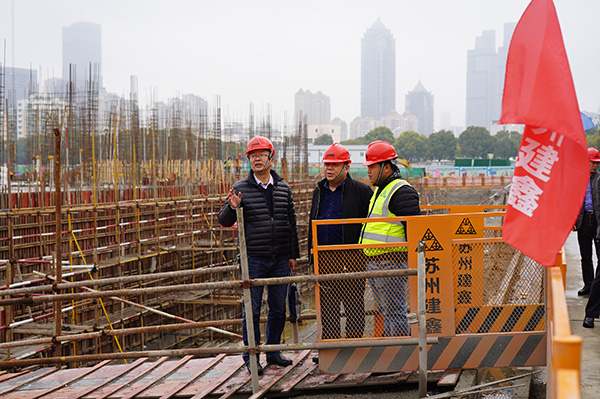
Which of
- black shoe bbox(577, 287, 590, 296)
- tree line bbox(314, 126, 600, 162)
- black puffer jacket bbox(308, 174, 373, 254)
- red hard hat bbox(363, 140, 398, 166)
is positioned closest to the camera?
red hard hat bbox(363, 140, 398, 166)

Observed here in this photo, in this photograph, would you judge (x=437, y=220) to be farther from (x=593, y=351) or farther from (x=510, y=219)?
(x=593, y=351)

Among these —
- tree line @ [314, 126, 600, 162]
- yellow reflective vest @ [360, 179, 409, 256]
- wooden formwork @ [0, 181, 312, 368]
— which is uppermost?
tree line @ [314, 126, 600, 162]

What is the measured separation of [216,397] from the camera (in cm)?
448

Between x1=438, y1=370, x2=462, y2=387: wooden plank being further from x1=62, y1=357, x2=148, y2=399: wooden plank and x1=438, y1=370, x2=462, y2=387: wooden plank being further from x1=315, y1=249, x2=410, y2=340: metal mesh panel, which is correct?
x1=62, y1=357, x2=148, y2=399: wooden plank

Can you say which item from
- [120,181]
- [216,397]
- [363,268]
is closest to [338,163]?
[363,268]

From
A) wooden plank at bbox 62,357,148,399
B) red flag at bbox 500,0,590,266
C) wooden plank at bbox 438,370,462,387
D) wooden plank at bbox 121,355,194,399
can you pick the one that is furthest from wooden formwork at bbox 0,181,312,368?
red flag at bbox 500,0,590,266

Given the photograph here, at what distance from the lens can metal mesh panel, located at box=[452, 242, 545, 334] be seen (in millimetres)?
4574

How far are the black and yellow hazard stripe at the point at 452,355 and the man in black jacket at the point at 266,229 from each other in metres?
0.65

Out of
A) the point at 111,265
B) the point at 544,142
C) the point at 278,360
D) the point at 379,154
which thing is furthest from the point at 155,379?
the point at 111,265

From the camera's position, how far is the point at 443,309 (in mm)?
4539

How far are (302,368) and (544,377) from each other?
2040 millimetres

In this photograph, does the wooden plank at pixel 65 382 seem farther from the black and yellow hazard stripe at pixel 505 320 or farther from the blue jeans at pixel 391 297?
the black and yellow hazard stripe at pixel 505 320

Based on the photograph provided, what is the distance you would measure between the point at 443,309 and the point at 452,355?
357 millimetres

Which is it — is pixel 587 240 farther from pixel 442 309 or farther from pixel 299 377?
pixel 299 377
